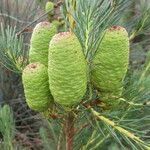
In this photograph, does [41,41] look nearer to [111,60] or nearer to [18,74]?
[111,60]

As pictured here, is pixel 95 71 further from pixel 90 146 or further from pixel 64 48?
pixel 90 146

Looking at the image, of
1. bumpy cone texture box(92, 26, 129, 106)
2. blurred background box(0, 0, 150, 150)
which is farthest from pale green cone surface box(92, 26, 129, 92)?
blurred background box(0, 0, 150, 150)

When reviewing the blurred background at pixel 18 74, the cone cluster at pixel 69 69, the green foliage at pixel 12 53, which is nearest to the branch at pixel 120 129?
the cone cluster at pixel 69 69

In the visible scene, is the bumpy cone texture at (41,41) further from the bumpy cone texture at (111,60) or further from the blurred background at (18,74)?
the blurred background at (18,74)

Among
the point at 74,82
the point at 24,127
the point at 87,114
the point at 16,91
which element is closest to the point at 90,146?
the point at 87,114

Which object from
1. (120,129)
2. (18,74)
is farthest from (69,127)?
(18,74)

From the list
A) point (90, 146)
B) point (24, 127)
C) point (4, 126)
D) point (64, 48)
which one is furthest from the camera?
point (24, 127)

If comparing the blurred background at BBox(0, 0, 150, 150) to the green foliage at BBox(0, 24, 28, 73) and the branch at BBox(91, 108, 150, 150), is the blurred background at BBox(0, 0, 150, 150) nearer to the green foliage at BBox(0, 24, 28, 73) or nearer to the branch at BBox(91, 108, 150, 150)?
the green foliage at BBox(0, 24, 28, 73)
